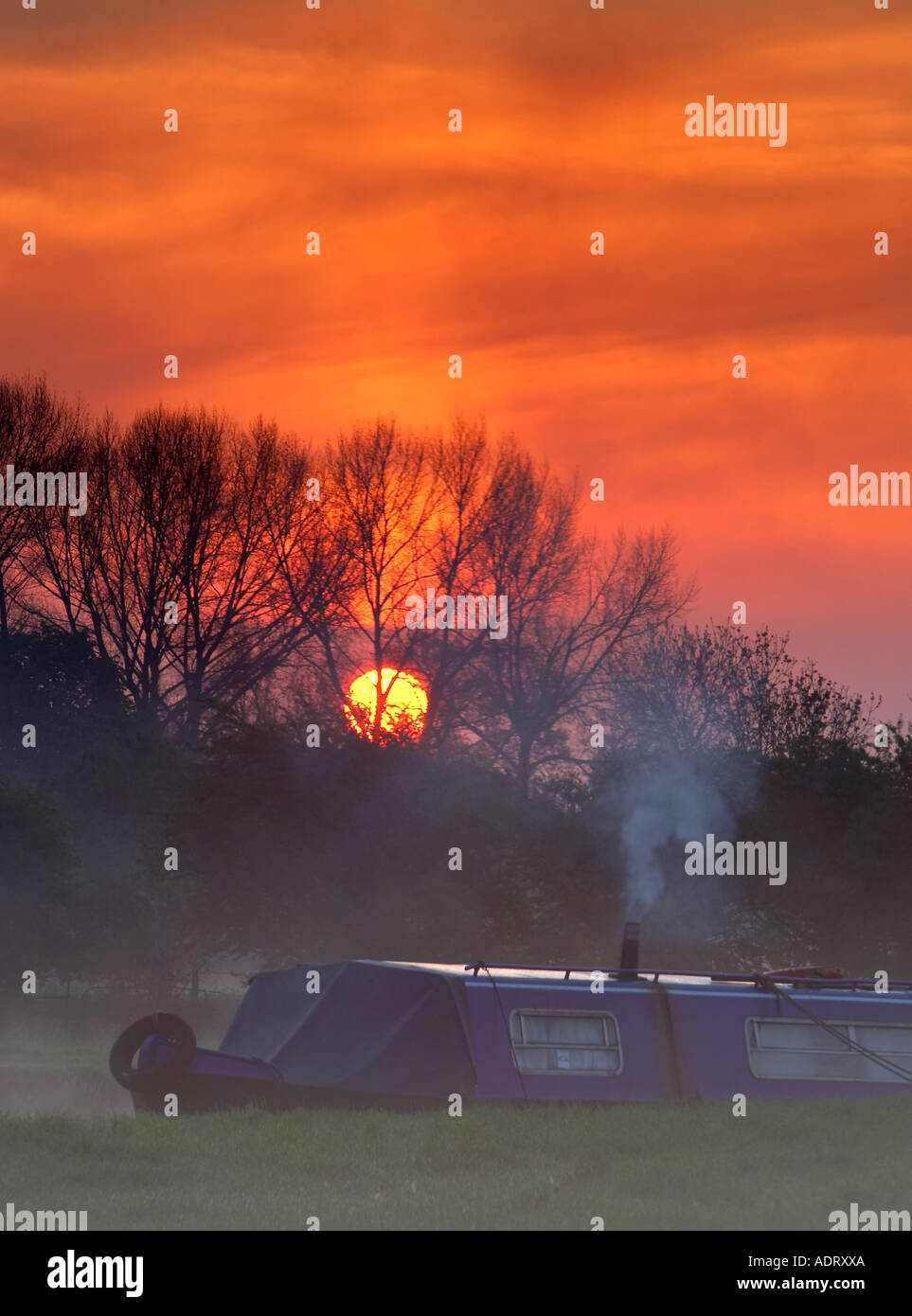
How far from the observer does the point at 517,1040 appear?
1720cm

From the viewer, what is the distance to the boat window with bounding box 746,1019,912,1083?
1838cm

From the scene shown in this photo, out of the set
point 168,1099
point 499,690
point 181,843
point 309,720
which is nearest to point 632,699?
point 499,690

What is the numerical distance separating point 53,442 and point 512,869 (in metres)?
27.7

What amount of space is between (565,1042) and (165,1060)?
163 inches

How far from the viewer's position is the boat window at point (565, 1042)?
17219mm

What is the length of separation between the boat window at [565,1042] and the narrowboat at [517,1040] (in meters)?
0.01

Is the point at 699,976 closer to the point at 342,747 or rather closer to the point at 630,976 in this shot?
the point at 630,976

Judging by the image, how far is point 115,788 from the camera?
42375 millimetres

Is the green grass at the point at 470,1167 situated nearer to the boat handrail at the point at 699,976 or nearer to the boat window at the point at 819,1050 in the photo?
the boat window at the point at 819,1050

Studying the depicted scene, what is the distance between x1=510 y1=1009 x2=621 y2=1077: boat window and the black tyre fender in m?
3.35

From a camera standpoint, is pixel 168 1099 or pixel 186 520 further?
pixel 186 520

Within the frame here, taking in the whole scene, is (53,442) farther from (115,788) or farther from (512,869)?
(512,869)
